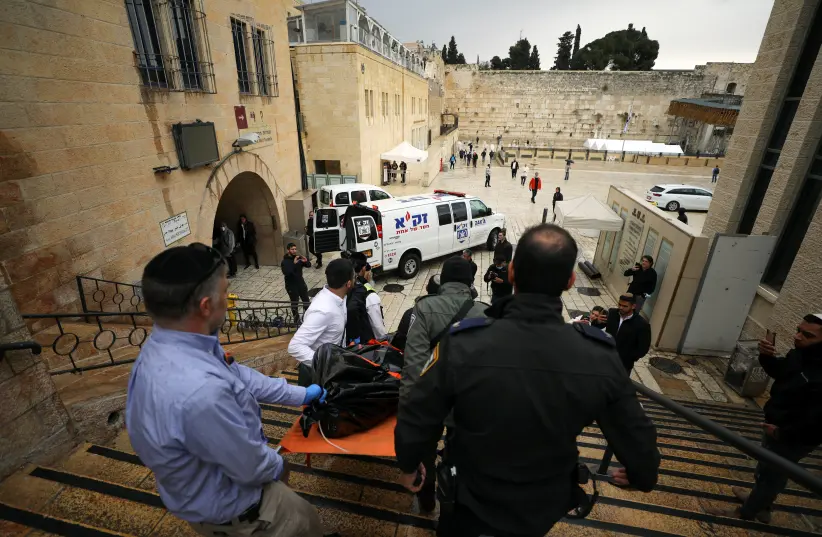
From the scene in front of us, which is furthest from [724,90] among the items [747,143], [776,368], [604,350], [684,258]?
[604,350]

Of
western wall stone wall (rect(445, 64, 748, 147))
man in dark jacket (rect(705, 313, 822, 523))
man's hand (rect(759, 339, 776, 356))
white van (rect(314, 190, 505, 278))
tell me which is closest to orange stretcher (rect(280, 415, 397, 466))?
man in dark jacket (rect(705, 313, 822, 523))

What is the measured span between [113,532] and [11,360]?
1.37 metres

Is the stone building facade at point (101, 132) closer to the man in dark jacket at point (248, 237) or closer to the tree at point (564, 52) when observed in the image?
the man in dark jacket at point (248, 237)

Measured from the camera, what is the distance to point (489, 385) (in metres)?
1.40

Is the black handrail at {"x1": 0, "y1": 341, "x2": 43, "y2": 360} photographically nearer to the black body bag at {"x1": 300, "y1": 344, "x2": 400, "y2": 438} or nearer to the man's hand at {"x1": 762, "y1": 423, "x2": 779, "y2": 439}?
the black body bag at {"x1": 300, "y1": 344, "x2": 400, "y2": 438}

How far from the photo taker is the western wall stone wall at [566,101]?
1572 inches

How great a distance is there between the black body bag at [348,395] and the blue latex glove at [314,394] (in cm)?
3

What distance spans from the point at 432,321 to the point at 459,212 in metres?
9.00

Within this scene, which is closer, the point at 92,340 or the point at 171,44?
the point at 92,340

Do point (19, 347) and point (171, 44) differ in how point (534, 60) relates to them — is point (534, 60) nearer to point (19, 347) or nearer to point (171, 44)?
point (171, 44)

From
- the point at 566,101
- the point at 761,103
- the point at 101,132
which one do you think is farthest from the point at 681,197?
the point at 566,101

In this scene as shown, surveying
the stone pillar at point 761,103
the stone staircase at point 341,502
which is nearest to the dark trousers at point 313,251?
the stone staircase at point 341,502

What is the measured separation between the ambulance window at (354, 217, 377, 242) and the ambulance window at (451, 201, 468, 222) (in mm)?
2830

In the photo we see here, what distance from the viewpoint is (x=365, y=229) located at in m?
9.45
